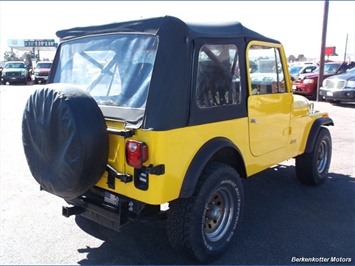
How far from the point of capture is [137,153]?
2.49 m

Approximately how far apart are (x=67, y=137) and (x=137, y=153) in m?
0.54

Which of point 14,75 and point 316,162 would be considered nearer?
point 316,162

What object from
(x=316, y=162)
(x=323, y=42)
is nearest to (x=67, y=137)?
(x=316, y=162)

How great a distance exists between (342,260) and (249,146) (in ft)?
4.49

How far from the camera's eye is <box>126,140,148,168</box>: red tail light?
2469 millimetres

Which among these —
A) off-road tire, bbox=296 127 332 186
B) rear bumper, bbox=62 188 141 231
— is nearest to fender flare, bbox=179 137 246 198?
rear bumper, bbox=62 188 141 231

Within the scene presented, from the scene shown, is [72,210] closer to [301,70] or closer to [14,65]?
[301,70]

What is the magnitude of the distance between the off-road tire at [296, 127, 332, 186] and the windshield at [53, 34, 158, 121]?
9.93ft

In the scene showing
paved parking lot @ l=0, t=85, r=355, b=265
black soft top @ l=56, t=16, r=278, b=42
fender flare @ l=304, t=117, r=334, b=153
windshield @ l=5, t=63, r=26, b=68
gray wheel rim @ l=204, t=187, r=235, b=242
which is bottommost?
paved parking lot @ l=0, t=85, r=355, b=265

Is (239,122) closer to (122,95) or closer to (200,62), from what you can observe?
(200,62)

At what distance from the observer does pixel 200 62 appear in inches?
112

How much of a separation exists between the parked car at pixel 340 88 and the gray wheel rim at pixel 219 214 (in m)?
11.6

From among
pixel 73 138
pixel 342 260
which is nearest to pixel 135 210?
pixel 73 138

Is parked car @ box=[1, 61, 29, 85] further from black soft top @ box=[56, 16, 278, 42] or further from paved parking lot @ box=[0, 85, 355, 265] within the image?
black soft top @ box=[56, 16, 278, 42]
